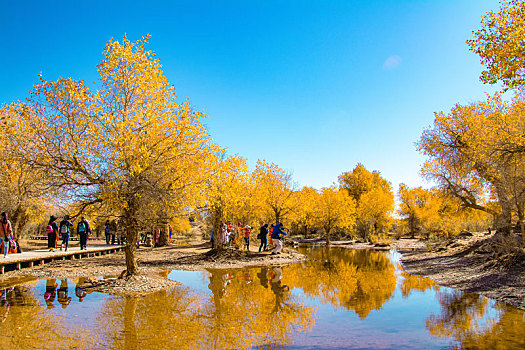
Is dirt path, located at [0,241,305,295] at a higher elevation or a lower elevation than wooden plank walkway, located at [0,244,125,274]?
lower

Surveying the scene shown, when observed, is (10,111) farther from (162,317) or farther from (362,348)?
(362,348)

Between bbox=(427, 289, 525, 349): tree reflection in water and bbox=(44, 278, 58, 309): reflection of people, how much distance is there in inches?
386

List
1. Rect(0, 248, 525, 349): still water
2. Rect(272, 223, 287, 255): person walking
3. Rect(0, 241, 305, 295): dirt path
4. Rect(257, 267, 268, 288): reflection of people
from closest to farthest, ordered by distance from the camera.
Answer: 1. Rect(0, 248, 525, 349): still water
2. Rect(0, 241, 305, 295): dirt path
3. Rect(257, 267, 268, 288): reflection of people
4. Rect(272, 223, 287, 255): person walking

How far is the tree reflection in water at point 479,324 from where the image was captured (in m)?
6.39

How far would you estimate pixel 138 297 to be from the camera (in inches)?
404

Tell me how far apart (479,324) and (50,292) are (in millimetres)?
12149

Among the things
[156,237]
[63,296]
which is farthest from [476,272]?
[156,237]

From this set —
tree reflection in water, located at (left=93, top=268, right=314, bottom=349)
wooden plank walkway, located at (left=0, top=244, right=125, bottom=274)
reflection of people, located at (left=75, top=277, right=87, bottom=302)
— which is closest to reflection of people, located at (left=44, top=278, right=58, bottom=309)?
reflection of people, located at (left=75, top=277, right=87, bottom=302)

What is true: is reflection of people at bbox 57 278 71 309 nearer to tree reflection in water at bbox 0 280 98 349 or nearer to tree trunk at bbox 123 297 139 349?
tree reflection in water at bbox 0 280 98 349

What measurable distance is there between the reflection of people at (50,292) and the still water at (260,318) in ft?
0.09

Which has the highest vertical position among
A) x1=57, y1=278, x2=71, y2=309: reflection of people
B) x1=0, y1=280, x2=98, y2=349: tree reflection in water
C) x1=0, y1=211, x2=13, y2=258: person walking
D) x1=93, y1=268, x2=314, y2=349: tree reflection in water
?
x1=0, y1=211, x2=13, y2=258: person walking

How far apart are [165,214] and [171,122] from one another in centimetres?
352

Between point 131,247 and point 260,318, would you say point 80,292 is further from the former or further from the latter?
point 260,318

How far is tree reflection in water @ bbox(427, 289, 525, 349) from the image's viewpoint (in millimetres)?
6385
